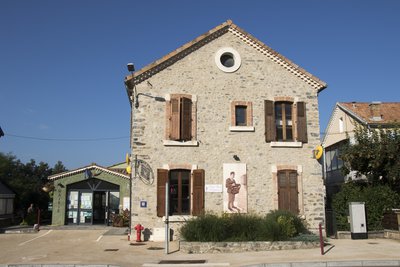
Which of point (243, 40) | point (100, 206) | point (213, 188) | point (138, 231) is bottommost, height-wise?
point (138, 231)

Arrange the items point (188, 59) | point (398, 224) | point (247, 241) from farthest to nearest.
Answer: point (188, 59), point (398, 224), point (247, 241)

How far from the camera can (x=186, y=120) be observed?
1744 centimetres

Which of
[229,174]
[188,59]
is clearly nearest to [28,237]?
[229,174]

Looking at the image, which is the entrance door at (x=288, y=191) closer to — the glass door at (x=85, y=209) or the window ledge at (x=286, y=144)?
the window ledge at (x=286, y=144)

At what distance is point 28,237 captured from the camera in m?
19.0

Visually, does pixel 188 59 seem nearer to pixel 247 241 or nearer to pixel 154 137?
pixel 154 137

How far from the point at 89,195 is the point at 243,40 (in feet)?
43.2

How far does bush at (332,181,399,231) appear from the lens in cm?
1770

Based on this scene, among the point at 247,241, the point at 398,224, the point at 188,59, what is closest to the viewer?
the point at 247,241

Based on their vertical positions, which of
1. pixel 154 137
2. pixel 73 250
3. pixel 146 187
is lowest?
pixel 73 250

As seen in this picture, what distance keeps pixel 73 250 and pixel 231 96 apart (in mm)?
9010

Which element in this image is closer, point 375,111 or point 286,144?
point 286,144

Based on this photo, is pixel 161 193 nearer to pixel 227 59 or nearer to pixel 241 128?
pixel 241 128

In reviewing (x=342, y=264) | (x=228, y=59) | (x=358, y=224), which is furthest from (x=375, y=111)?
(x=342, y=264)
